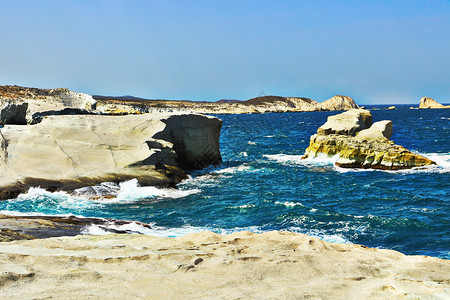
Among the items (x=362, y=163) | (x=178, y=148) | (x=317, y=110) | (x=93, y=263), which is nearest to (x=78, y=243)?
(x=93, y=263)

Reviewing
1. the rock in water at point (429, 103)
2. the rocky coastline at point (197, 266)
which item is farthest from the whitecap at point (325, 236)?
the rock in water at point (429, 103)

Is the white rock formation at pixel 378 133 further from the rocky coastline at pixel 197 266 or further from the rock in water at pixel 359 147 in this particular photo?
the rocky coastline at pixel 197 266

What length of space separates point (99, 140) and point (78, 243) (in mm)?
15096

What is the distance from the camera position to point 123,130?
948 inches

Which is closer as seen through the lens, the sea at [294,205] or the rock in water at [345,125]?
the sea at [294,205]

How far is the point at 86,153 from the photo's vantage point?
860 inches

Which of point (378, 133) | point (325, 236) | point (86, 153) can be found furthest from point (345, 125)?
point (86, 153)

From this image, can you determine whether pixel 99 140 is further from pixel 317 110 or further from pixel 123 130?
pixel 317 110

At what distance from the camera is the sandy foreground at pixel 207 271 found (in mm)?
5848

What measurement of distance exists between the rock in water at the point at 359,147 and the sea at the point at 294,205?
119 centimetres

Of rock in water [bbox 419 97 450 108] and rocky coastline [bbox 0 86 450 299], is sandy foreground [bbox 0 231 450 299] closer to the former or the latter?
rocky coastline [bbox 0 86 450 299]

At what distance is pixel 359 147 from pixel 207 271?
2484cm

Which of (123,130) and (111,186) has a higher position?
(123,130)

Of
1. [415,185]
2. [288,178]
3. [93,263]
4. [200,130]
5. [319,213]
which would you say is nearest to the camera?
[93,263]
